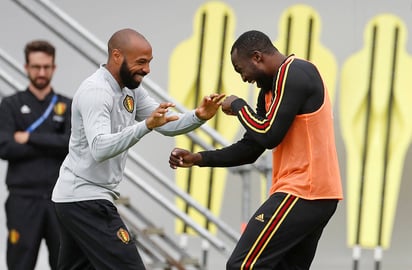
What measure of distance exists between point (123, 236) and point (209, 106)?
749mm

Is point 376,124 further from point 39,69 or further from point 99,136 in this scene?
point 99,136

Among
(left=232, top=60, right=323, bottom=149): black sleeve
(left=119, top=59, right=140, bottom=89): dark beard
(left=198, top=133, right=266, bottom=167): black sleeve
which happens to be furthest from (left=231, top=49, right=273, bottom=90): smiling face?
(left=119, top=59, right=140, bottom=89): dark beard

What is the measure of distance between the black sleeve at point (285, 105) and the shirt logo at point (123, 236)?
79 cm

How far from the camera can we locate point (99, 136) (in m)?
6.21

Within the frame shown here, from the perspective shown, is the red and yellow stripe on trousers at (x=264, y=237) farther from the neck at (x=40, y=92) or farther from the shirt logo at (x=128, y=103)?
the neck at (x=40, y=92)

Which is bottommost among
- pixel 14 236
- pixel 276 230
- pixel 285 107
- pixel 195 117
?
pixel 14 236

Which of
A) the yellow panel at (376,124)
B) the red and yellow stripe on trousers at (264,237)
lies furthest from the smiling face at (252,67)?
the yellow panel at (376,124)

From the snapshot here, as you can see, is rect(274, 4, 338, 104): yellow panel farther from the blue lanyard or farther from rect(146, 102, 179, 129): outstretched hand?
rect(146, 102, 179, 129): outstretched hand

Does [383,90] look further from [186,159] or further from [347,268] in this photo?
[186,159]

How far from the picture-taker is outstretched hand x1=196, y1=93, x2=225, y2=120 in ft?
21.4

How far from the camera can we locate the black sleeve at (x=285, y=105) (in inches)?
243

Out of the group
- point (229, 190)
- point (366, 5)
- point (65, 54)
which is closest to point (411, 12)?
point (366, 5)

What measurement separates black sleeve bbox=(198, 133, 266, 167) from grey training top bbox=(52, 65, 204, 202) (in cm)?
18

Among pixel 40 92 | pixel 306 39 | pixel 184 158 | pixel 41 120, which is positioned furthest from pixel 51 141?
pixel 306 39
